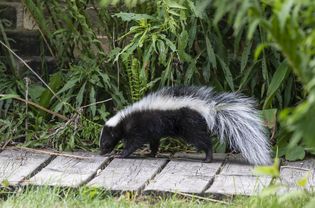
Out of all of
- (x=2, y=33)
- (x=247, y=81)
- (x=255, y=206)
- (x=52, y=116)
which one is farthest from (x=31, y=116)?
(x=255, y=206)

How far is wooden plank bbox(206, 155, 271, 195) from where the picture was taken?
482cm

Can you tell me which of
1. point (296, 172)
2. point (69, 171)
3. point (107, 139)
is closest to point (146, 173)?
point (69, 171)

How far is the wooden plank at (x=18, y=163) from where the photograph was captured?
17.1 ft

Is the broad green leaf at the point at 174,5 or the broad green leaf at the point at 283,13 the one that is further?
the broad green leaf at the point at 174,5

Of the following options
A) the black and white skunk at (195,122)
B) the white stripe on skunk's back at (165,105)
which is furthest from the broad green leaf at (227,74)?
the white stripe on skunk's back at (165,105)

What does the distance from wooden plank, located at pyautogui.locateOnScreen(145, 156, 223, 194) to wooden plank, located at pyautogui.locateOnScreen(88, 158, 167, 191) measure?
0.07 metres

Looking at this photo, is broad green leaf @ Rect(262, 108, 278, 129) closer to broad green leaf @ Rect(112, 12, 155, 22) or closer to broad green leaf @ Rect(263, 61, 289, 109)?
broad green leaf @ Rect(263, 61, 289, 109)

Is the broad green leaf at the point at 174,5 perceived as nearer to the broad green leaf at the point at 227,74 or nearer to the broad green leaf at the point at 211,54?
the broad green leaf at the point at 211,54

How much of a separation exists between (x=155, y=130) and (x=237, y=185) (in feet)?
4.19

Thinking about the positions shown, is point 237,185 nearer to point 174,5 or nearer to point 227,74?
point 227,74

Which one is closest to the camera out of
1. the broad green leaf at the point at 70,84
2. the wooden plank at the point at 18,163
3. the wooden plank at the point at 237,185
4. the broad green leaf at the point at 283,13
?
the broad green leaf at the point at 283,13

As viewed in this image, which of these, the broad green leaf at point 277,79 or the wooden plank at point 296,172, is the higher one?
the broad green leaf at point 277,79

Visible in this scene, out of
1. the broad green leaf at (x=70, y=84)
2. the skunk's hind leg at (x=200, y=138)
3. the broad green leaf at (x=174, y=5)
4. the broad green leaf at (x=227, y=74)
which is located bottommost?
the skunk's hind leg at (x=200, y=138)

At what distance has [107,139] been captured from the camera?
6215mm
